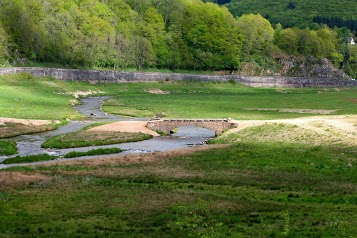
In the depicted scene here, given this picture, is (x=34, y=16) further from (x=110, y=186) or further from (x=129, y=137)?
(x=110, y=186)

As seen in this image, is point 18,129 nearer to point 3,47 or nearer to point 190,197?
point 190,197

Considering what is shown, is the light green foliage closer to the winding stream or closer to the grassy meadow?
the winding stream

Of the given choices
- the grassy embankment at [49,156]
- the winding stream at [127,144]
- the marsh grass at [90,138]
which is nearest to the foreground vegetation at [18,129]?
the winding stream at [127,144]

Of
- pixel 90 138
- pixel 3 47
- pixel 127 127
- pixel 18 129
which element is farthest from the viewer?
pixel 3 47

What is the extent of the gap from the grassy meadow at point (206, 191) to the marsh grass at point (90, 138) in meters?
10.2

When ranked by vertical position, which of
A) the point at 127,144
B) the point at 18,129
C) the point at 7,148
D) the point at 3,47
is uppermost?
the point at 3,47

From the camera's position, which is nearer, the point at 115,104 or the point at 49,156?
the point at 49,156

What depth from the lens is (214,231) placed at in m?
30.1

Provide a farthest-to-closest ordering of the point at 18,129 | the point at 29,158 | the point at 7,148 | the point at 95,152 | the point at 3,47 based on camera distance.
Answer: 1. the point at 3,47
2. the point at 18,129
3. the point at 95,152
4. the point at 7,148
5. the point at 29,158

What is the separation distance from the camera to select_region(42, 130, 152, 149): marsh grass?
6750cm

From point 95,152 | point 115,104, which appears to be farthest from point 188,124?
point 115,104

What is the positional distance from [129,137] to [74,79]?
7926 cm

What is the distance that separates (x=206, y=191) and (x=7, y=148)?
28023 mm

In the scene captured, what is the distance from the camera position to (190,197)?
129 feet
